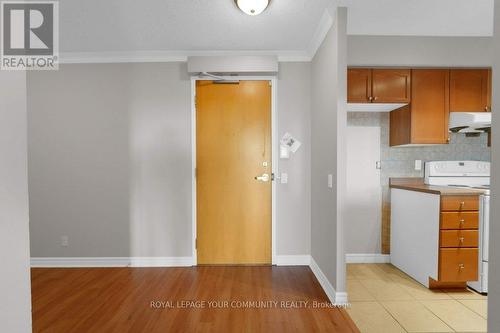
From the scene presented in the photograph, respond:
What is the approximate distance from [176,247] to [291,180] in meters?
1.62

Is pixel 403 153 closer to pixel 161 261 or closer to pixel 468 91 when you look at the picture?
pixel 468 91

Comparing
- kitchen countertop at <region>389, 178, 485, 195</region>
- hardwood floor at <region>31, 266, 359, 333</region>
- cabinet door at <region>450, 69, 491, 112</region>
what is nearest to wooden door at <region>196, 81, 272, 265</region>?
hardwood floor at <region>31, 266, 359, 333</region>

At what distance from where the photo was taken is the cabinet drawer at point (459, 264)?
90.5 inches

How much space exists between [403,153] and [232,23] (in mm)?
2477

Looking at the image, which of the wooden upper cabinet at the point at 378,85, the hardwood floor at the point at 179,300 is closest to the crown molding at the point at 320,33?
the wooden upper cabinet at the point at 378,85

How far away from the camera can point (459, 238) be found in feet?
7.54

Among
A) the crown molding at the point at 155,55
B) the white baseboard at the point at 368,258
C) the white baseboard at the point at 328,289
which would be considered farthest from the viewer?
the white baseboard at the point at 368,258

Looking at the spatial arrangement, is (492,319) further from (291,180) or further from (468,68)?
(468,68)

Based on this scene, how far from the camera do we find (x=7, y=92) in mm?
833

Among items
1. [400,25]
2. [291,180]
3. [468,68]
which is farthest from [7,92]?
[468,68]

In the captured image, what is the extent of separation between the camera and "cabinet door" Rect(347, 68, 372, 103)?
2684 mm

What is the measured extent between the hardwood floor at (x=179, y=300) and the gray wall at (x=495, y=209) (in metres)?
1.25

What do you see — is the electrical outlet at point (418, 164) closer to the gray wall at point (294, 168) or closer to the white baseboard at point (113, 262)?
the gray wall at point (294, 168)

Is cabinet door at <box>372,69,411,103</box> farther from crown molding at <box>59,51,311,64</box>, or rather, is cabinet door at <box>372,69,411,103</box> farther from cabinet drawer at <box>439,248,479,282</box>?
cabinet drawer at <box>439,248,479,282</box>
